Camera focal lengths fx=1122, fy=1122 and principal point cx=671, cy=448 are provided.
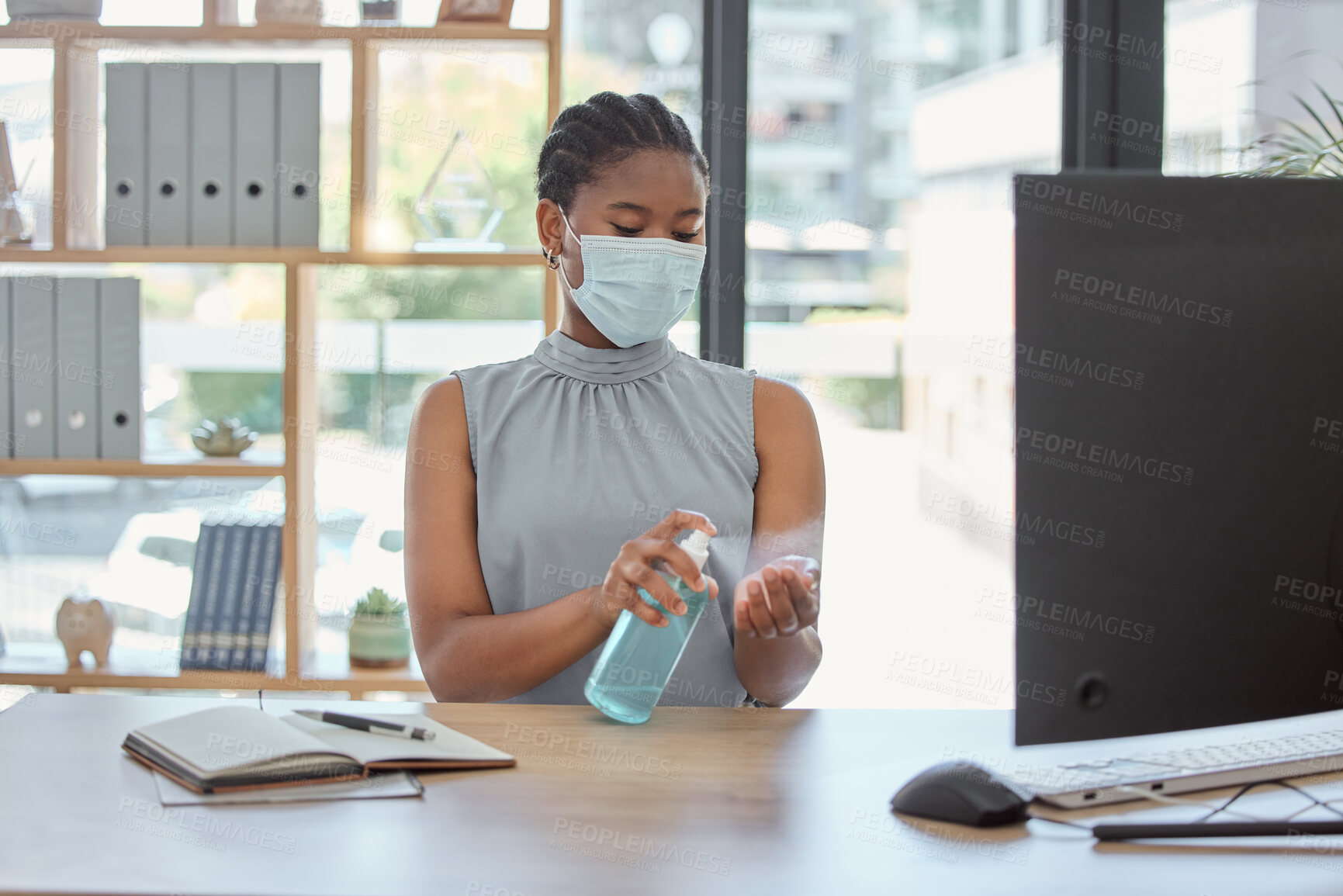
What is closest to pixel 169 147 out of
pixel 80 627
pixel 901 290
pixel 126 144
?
pixel 126 144

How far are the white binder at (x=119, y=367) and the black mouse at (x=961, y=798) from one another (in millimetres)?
1888

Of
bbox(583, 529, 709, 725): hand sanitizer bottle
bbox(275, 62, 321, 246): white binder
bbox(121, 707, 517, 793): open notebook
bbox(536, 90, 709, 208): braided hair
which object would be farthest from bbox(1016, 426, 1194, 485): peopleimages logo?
bbox(275, 62, 321, 246): white binder

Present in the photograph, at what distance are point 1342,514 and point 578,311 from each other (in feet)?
3.26

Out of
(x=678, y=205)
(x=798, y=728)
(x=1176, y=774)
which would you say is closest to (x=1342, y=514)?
(x=1176, y=774)

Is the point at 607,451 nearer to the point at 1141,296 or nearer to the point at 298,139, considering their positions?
the point at 1141,296

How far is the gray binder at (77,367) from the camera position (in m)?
2.23

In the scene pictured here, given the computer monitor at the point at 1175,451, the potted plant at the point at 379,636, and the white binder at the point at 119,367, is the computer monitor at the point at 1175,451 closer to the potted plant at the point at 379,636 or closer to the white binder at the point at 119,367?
the potted plant at the point at 379,636

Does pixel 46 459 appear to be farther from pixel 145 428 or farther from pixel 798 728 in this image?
pixel 798 728

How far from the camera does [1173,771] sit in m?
0.90

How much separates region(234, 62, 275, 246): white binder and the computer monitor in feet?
6.01

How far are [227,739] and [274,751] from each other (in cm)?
6

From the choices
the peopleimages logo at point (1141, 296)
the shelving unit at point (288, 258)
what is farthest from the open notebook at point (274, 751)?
the shelving unit at point (288, 258)

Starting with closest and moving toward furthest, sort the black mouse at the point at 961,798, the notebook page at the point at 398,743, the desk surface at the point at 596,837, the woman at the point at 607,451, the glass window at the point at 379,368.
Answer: the desk surface at the point at 596,837, the black mouse at the point at 961,798, the notebook page at the point at 398,743, the woman at the point at 607,451, the glass window at the point at 379,368

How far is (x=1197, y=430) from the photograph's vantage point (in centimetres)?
78
